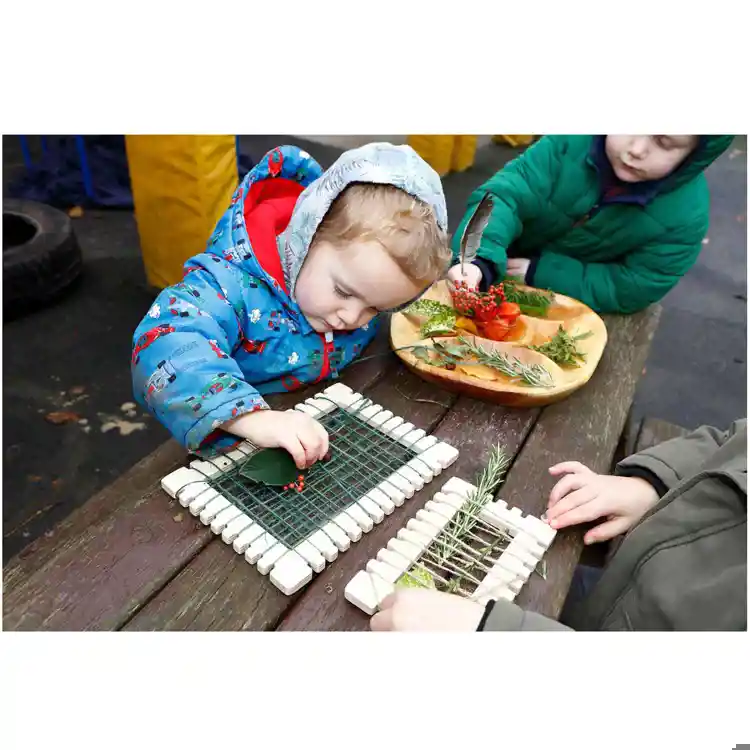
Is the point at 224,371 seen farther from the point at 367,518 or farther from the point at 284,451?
the point at 367,518

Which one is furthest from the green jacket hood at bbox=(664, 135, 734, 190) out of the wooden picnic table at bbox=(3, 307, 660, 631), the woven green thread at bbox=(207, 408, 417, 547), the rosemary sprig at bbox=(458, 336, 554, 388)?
the woven green thread at bbox=(207, 408, 417, 547)

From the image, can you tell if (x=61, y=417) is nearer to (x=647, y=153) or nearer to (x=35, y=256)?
(x=35, y=256)

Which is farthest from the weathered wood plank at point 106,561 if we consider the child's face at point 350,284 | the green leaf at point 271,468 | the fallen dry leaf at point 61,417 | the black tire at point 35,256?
the black tire at point 35,256

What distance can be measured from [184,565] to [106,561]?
10 centimetres

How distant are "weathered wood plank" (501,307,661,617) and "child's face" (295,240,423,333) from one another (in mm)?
386

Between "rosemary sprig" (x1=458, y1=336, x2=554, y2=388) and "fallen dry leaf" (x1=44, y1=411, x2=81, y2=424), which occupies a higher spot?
"rosemary sprig" (x1=458, y1=336, x2=554, y2=388)

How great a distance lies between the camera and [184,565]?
87cm

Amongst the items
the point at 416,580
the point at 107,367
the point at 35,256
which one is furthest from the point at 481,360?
the point at 35,256

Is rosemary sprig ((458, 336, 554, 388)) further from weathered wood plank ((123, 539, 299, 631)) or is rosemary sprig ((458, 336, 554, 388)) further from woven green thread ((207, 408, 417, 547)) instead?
weathered wood plank ((123, 539, 299, 631))

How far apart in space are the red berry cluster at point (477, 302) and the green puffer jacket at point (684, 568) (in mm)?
574

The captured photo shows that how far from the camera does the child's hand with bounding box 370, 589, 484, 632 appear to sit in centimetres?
77

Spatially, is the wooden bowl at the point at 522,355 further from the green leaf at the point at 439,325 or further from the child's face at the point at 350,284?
the child's face at the point at 350,284

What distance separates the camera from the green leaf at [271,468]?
0.97m
